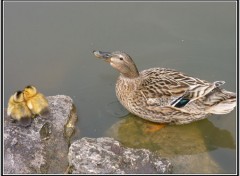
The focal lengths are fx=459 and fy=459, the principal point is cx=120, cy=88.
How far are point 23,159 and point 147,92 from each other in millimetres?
1650

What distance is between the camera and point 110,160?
4.30 metres

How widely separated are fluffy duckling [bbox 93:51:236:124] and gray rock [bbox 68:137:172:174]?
0.83 meters

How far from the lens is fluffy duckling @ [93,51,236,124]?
5113mm

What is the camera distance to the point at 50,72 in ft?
19.2

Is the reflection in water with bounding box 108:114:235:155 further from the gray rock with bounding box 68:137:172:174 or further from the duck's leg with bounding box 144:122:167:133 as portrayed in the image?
the gray rock with bounding box 68:137:172:174

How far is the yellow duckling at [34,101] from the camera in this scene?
4.83 m

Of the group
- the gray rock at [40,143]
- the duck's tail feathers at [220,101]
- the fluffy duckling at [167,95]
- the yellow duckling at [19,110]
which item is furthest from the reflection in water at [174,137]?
the yellow duckling at [19,110]

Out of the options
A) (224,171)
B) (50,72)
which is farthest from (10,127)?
(224,171)

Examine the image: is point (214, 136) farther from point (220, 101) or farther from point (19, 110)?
point (19, 110)

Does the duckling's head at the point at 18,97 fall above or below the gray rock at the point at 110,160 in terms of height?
above

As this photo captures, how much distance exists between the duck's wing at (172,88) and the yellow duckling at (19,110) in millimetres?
1368

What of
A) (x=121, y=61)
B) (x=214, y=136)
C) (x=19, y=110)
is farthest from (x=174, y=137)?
(x=19, y=110)

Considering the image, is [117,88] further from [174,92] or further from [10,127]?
[10,127]

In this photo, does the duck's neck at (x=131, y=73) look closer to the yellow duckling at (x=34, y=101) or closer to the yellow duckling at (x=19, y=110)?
the yellow duckling at (x=34, y=101)
